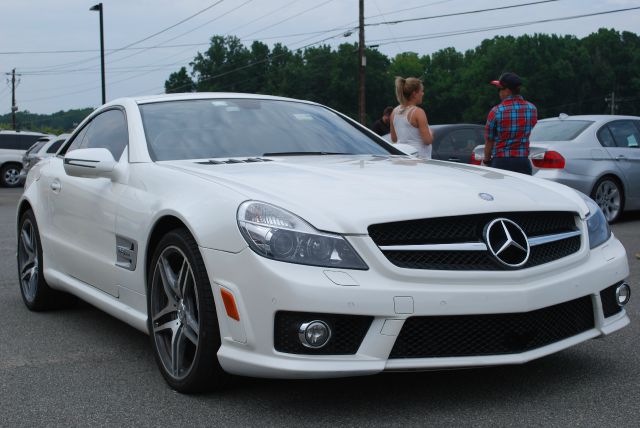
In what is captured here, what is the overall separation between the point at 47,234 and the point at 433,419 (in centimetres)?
316

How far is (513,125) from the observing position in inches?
324

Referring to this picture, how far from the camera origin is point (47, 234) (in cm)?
578

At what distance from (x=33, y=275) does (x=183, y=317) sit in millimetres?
2523

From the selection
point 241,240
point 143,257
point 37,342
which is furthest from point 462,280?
point 37,342

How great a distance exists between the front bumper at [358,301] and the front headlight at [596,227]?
0.54 m

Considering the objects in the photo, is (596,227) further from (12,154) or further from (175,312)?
(12,154)

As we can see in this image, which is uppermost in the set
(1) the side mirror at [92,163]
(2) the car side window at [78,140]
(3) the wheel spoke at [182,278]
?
(2) the car side window at [78,140]

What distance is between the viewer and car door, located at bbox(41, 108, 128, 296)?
4726 mm

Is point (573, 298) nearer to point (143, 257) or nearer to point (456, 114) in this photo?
point (143, 257)

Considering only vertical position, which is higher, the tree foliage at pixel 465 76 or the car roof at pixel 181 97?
the tree foliage at pixel 465 76

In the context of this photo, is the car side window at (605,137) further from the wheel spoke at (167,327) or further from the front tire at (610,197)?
the wheel spoke at (167,327)

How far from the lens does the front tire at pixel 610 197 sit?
38.1 feet

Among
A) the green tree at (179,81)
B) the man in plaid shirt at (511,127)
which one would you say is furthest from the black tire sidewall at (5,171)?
the green tree at (179,81)

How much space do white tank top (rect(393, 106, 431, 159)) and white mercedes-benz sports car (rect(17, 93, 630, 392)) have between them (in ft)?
14.7
